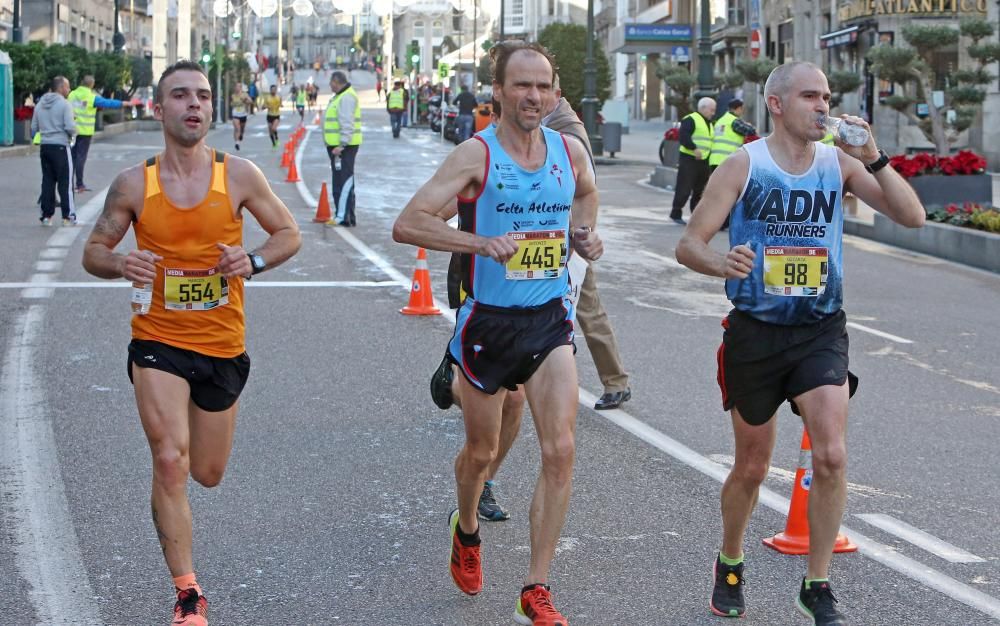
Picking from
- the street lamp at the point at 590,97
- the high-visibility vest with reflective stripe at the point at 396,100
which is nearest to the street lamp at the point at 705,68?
the street lamp at the point at 590,97

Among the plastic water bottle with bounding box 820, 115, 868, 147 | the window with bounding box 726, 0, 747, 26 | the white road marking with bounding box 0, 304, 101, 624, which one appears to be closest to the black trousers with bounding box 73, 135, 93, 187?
the white road marking with bounding box 0, 304, 101, 624

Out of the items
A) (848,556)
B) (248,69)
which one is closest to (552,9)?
(248,69)

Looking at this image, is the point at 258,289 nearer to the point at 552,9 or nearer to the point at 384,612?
the point at 384,612

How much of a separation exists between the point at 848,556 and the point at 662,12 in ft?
231

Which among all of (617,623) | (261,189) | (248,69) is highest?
(248,69)

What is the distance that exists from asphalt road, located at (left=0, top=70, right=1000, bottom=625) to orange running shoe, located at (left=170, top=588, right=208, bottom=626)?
0.24 metres

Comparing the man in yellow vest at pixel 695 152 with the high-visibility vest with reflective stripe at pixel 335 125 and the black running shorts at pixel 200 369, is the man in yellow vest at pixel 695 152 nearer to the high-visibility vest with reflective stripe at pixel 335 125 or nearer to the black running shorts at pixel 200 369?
the high-visibility vest with reflective stripe at pixel 335 125

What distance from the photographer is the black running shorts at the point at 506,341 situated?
202 inches

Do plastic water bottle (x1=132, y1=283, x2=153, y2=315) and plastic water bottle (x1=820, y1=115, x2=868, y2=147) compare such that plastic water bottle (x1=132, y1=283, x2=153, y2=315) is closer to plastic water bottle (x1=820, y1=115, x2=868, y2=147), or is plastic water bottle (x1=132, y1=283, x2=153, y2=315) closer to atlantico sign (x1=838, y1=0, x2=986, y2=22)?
plastic water bottle (x1=820, y1=115, x2=868, y2=147)

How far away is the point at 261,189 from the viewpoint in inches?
206

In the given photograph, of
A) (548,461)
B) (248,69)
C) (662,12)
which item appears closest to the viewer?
(548,461)

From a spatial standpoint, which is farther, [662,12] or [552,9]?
[552,9]

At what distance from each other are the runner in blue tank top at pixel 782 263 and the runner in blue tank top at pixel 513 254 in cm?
46

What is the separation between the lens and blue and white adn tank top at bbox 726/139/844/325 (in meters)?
5.09
